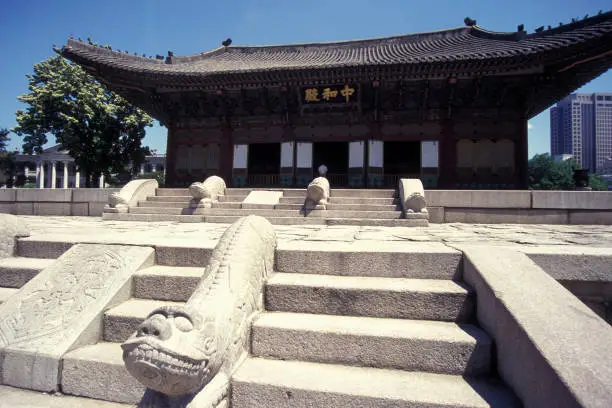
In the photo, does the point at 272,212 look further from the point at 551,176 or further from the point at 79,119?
the point at 551,176

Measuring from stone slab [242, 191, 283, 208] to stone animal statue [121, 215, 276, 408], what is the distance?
17.1ft

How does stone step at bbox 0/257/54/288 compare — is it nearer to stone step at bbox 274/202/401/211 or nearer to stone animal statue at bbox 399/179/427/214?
stone step at bbox 274/202/401/211

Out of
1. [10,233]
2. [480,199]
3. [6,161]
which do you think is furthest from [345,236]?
[6,161]

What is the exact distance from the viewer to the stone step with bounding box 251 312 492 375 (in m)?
2.11

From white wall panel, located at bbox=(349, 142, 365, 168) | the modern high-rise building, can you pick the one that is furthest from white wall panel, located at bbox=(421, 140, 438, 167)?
the modern high-rise building

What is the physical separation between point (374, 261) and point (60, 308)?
2.75 m

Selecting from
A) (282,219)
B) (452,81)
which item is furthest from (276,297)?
(452,81)

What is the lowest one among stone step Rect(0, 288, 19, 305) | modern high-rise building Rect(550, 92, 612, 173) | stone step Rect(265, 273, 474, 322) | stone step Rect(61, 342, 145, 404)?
stone step Rect(61, 342, 145, 404)

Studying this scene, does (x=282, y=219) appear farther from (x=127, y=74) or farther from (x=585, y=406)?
(x=127, y=74)

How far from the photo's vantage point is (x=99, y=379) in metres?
2.18

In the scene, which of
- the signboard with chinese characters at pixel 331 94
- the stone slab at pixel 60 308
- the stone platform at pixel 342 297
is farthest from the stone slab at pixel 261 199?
the signboard with chinese characters at pixel 331 94

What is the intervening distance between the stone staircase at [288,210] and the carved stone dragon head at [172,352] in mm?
5020

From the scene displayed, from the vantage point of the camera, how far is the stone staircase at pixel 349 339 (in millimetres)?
1949

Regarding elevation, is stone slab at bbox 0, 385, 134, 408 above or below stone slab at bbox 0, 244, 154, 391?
below
